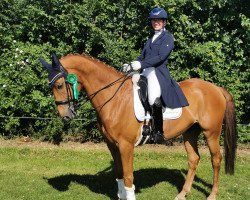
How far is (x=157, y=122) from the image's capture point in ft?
20.3

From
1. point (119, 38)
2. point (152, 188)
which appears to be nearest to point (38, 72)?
point (119, 38)

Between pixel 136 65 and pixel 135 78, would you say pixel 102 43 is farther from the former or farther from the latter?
pixel 136 65

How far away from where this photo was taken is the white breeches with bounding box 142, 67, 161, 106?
595cm

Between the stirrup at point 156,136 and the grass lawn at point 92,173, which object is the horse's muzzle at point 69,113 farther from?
the grass lawn at point 92,173

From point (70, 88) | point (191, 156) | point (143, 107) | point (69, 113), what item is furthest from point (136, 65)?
Answer: point (191, 156)

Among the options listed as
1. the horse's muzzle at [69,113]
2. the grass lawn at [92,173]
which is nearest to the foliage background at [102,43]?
the grass lawn at [92,173]

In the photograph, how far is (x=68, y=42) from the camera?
423 inches

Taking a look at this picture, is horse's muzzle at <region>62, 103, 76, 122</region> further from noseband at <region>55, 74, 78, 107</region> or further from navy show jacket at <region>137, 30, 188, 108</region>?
navy show jacket at <region>137, 30, 188, 108</region>

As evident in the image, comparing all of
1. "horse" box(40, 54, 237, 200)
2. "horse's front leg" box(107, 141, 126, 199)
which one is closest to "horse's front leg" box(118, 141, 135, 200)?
"horse" box(40, 54, 237, 200)

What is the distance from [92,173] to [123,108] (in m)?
2.76

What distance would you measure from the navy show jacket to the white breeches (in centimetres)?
5

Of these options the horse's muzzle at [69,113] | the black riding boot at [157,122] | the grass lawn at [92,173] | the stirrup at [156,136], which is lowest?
the grass lawn at [92,173]

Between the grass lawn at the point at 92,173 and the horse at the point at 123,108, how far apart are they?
64 cm

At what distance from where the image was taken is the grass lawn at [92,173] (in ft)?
22.9
